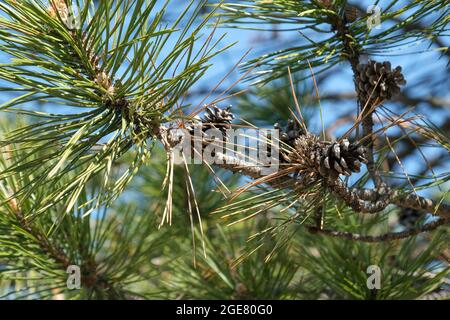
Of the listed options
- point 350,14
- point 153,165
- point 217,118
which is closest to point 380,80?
point 350,14

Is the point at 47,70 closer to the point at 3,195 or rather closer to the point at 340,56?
the point at 3,195

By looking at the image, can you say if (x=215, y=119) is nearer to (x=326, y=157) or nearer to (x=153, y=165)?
(x=326, y=157)

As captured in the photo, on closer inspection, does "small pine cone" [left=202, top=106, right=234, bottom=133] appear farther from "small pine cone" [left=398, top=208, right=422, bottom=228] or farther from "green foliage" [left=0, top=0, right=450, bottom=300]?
"small pine cone" [left=398, top=208, right=422, bottom=228]

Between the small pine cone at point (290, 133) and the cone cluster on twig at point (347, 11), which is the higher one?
the cone cluster on twig at point (347, 11)

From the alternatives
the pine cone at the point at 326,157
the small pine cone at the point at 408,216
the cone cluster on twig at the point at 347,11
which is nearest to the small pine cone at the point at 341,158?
the pine cone at the point at 326,157

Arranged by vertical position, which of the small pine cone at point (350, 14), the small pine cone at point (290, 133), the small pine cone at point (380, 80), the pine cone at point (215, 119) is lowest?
the small pine cone at point (290, 133)

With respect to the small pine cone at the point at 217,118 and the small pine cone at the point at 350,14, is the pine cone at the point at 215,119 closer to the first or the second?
the small pine cone at the point at 217,118
